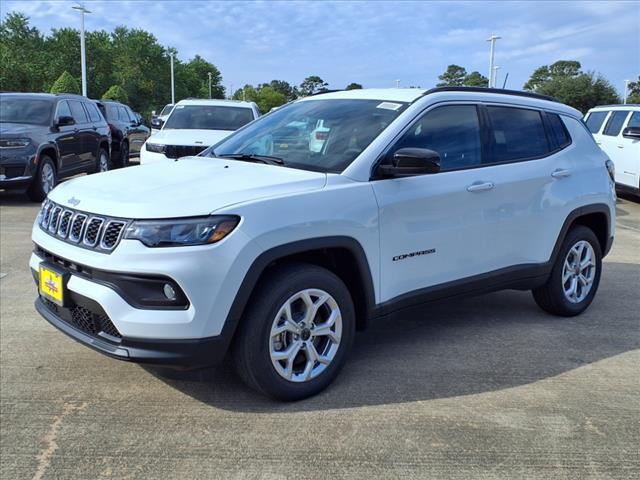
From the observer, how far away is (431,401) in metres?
3.48

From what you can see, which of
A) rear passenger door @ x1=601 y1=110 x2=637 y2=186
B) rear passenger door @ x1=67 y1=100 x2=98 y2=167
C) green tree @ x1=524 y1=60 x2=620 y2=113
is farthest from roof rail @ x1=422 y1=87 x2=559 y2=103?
green tree @ x1=524 y1=60 x2=620 y2=113

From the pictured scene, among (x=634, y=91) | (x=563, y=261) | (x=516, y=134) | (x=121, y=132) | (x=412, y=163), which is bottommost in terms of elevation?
(x=121, y=132)

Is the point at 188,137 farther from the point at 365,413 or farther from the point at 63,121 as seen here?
the point at 365,413

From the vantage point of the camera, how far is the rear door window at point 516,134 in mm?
4438

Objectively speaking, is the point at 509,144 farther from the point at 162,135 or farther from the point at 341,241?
the point at 162,135

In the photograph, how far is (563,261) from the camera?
487 cm

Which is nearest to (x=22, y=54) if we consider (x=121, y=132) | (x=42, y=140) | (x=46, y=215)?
(x=121, y=132)

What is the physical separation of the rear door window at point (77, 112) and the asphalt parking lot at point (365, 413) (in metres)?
8.20

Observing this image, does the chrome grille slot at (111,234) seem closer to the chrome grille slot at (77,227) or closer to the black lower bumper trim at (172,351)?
the chrome grille slot at (77,227)

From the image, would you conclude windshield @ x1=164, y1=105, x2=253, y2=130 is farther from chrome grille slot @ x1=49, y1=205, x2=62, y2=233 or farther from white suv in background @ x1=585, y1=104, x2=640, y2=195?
chrome grille slot @ x1=49, y1=205, x2=62, y2=233

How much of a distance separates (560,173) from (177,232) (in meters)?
3.10

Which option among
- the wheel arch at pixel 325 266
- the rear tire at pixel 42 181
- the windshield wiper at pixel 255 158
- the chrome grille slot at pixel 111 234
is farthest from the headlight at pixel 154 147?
the chrome grille slot at pixel 111 234

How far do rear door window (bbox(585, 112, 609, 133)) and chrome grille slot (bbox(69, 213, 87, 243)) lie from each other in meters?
12.1

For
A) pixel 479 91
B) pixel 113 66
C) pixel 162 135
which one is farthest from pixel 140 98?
pixel 479 91
